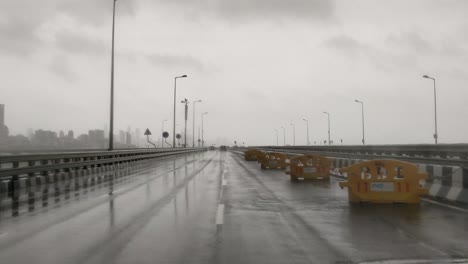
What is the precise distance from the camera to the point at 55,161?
18.9 metres

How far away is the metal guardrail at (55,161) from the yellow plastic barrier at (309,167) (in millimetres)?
9889

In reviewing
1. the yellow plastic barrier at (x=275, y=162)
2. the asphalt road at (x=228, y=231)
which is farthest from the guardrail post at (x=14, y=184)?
the yellow plastic barrier at (x=275, y=162)

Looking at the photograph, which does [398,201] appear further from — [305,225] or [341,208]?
[305,225]

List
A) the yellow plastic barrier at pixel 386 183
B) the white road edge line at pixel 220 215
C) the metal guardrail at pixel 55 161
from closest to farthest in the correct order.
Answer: the white road edge line at pixel 220 215 < the yellow plastic barrier at pixel 386 183 < the metal guardrail at pixel 55 161

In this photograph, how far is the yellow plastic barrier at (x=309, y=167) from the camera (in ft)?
58.9

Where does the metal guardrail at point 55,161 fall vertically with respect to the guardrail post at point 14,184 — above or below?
above

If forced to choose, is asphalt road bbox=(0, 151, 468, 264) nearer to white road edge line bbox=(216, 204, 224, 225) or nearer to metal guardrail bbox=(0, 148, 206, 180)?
white road edge line bbox=(216, 204, 224, 225)

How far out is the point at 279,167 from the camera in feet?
89.3

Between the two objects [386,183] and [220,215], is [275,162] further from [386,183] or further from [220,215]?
[220,215]

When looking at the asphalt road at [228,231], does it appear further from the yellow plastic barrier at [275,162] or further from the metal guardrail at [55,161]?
the yellow plastic barrier at [275,162]

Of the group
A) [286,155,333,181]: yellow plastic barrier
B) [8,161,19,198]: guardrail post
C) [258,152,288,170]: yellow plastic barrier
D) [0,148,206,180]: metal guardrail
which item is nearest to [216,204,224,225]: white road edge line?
[0,148,206,180]: metal guardrail

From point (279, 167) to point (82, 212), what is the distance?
1890cm

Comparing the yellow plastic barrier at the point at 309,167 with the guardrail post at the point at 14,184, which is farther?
the yellow plastic barrier at the point at 309,167

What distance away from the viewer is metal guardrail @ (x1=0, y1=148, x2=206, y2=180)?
1396 cm
